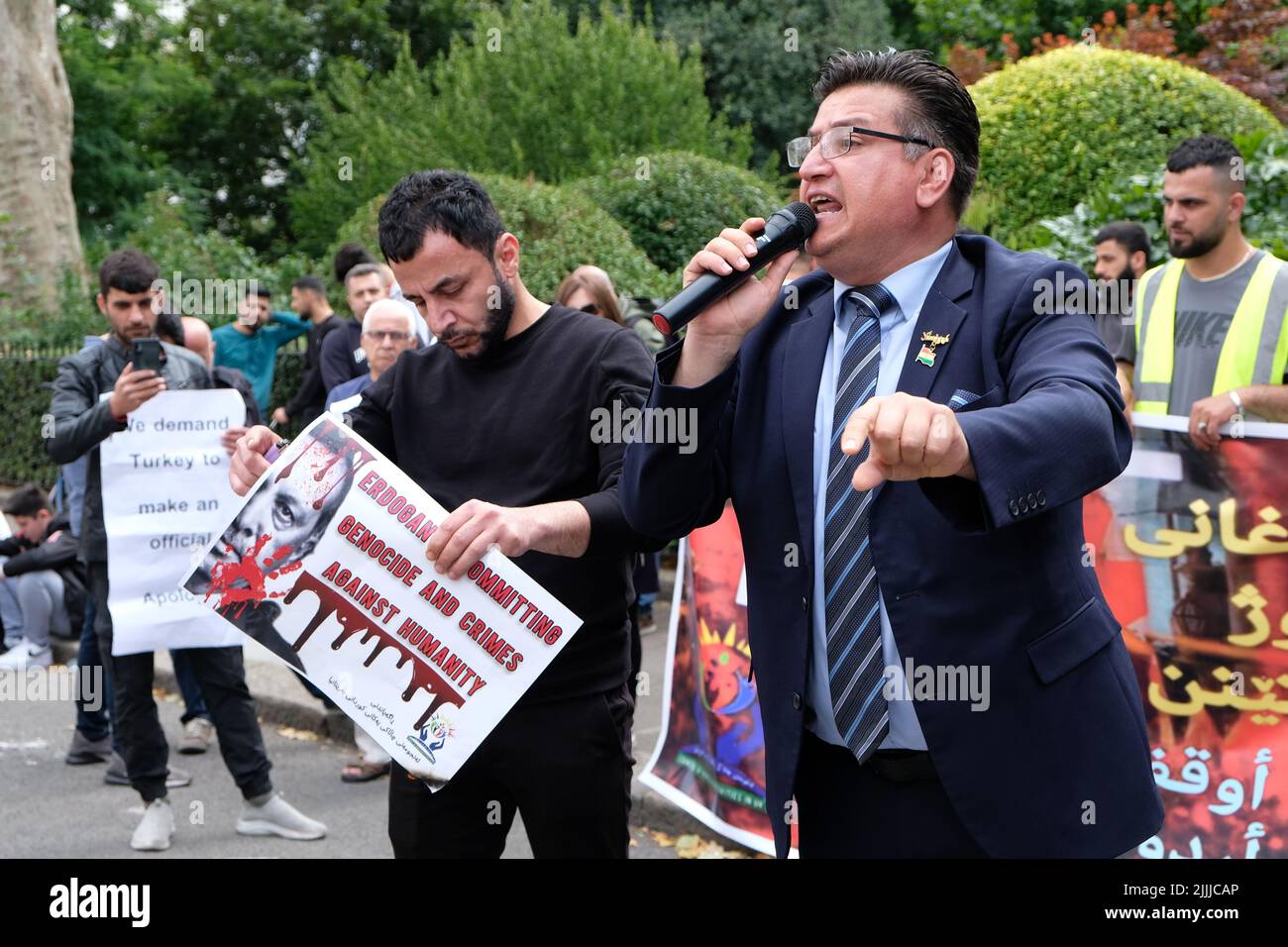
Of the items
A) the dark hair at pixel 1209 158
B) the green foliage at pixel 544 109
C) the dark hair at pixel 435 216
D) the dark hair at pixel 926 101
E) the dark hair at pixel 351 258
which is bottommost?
the dark hair at pixel 435 216

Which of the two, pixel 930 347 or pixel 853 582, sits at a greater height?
pixel 930 347

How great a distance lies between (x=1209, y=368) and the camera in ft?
16.0

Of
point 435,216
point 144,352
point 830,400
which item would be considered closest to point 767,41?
point 144,352

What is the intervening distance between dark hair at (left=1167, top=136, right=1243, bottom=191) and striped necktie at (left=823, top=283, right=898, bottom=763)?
11.1 feet

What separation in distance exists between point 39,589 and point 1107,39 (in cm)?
1322

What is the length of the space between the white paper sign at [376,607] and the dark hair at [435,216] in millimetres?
486

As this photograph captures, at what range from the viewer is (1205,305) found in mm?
4949

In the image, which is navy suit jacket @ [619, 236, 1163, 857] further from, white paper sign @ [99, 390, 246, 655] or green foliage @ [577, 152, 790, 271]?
green foliage @ [577, 152, 790, 271]

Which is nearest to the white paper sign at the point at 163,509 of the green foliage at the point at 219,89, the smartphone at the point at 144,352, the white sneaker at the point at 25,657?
the smartphone at the point at 144,352

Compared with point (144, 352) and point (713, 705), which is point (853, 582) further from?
point (144, 352)

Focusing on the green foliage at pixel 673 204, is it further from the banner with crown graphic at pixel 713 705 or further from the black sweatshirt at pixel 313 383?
the banner with crown graphic at pixel 713 705

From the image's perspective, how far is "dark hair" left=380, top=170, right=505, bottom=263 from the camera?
305cm

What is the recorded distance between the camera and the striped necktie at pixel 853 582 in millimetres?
2201

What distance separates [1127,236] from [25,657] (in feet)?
A: 23.4
